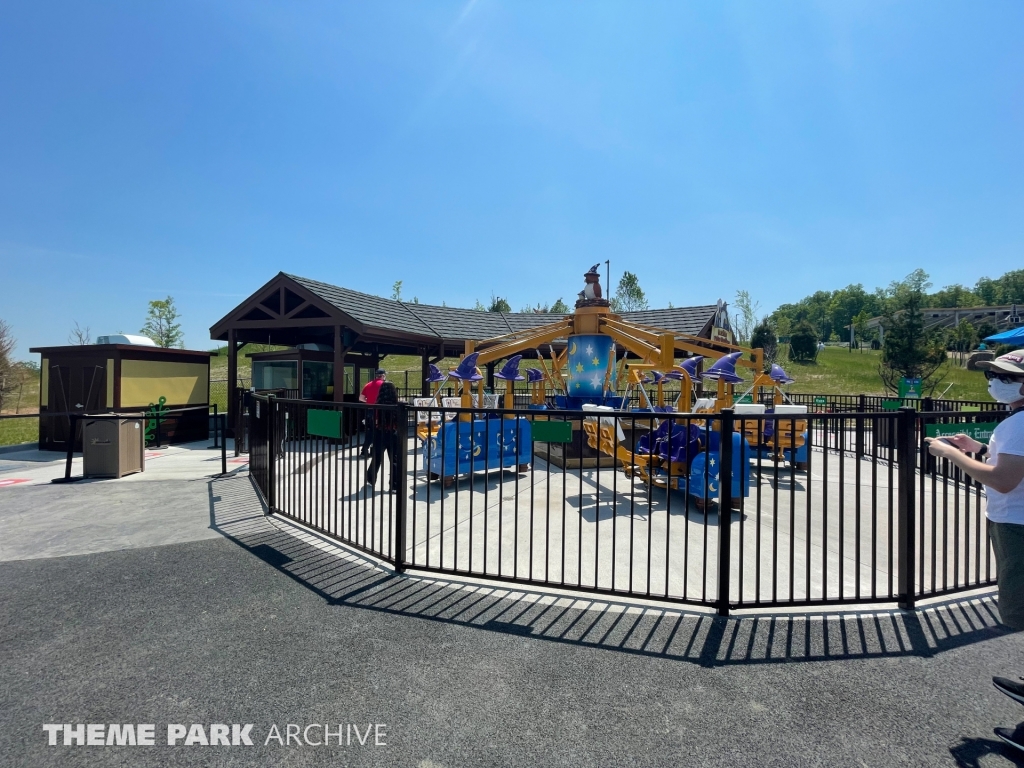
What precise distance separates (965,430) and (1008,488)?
2.07m

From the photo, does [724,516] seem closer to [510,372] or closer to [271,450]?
[271,450]

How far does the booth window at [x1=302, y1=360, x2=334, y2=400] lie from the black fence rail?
6427mm

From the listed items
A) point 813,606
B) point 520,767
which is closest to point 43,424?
point 520,767

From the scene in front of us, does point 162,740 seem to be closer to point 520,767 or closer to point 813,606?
point 520,767

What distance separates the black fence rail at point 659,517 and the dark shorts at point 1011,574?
458 mm

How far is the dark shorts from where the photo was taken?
229 cm

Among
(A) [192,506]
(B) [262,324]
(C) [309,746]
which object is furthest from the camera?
(B) [262,324]

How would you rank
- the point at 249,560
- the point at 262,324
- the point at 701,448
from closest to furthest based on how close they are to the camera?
the point at 249,560 → the point at 701,448 → the point at 262,324

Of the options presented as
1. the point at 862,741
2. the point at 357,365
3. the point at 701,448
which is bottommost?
the point at 862,741

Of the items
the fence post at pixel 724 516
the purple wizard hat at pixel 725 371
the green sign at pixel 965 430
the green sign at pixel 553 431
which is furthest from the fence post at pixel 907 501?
Result: the purple wizard hat at pixel 725 371

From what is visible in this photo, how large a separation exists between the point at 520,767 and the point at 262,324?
44.0 ft

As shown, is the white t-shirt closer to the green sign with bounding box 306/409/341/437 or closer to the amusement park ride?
the amusement park ride

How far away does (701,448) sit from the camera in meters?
6.80

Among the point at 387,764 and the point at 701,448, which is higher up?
the point at 701,448
